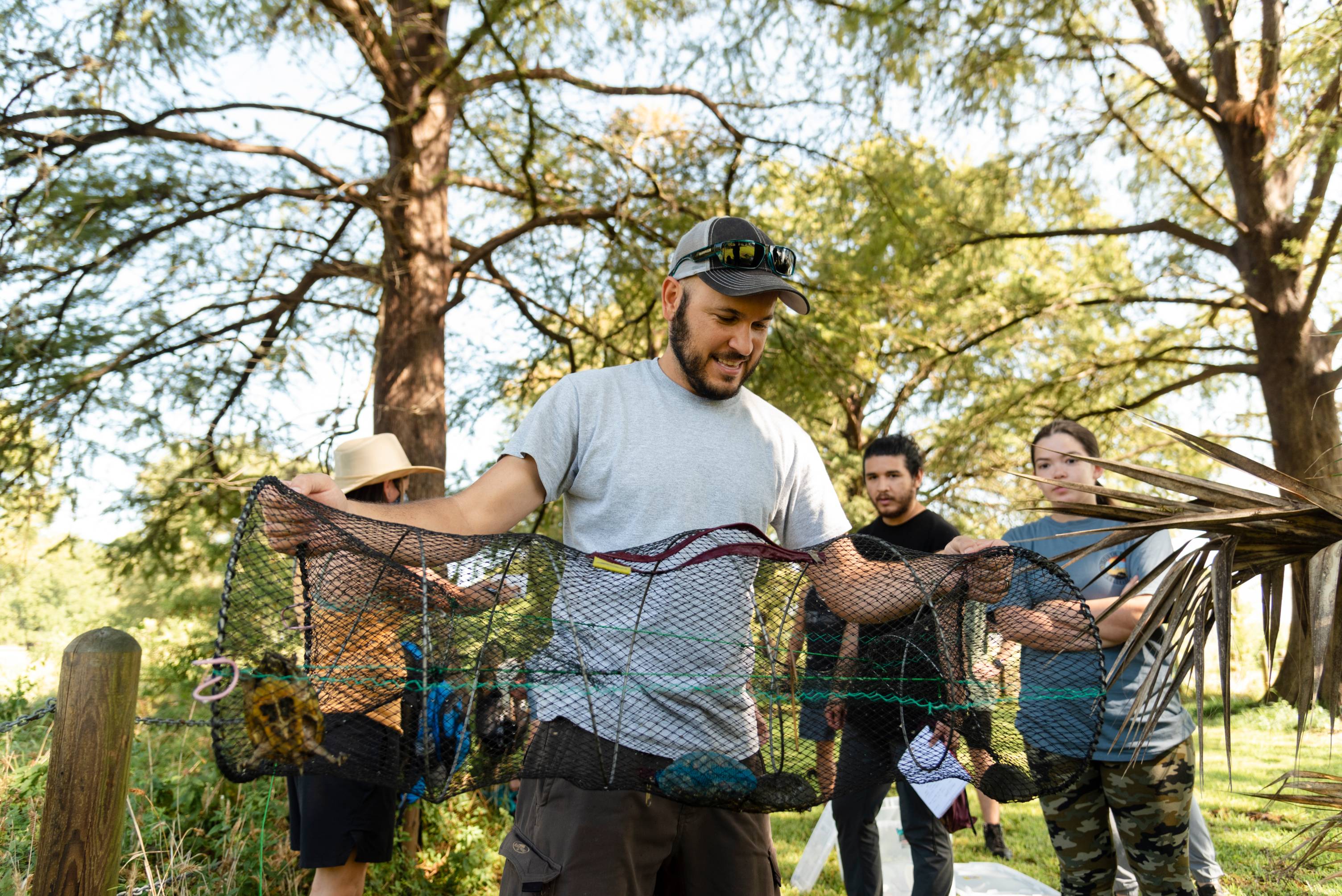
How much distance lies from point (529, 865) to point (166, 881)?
2.37 metres

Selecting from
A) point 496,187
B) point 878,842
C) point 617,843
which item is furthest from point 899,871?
point 496,187

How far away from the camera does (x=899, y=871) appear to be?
4914 millimetres

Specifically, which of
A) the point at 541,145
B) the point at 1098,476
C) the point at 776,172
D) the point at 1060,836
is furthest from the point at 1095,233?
the point at 1060,836

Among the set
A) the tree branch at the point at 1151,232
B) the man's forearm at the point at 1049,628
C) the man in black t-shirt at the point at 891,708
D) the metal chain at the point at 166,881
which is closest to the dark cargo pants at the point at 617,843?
the man in black t-shirt at the point at 891,708

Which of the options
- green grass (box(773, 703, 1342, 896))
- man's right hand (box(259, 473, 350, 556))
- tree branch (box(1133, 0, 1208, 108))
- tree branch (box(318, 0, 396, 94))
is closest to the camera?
man's right hand (box(259, 473, 350, 556))

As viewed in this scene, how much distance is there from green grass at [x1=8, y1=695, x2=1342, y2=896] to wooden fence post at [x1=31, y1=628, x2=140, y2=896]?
3.22ft

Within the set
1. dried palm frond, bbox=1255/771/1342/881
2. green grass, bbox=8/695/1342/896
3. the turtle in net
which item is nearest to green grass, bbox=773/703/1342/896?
green grass, bbox=8/695/1342/896

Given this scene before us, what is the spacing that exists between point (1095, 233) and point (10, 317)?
30.2 ft

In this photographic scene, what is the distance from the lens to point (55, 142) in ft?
19.7

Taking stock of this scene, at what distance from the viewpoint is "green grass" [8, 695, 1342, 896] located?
3785mm

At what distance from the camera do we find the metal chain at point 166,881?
128 inches

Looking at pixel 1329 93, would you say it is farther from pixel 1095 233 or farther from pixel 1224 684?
pixel 1224 684

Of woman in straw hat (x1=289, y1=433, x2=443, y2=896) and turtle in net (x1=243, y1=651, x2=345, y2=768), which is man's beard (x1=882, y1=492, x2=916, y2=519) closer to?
woman in straw hat (x1=289, y1=433, x2=443, y2=896)

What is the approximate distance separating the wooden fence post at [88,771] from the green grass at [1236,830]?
305cm
